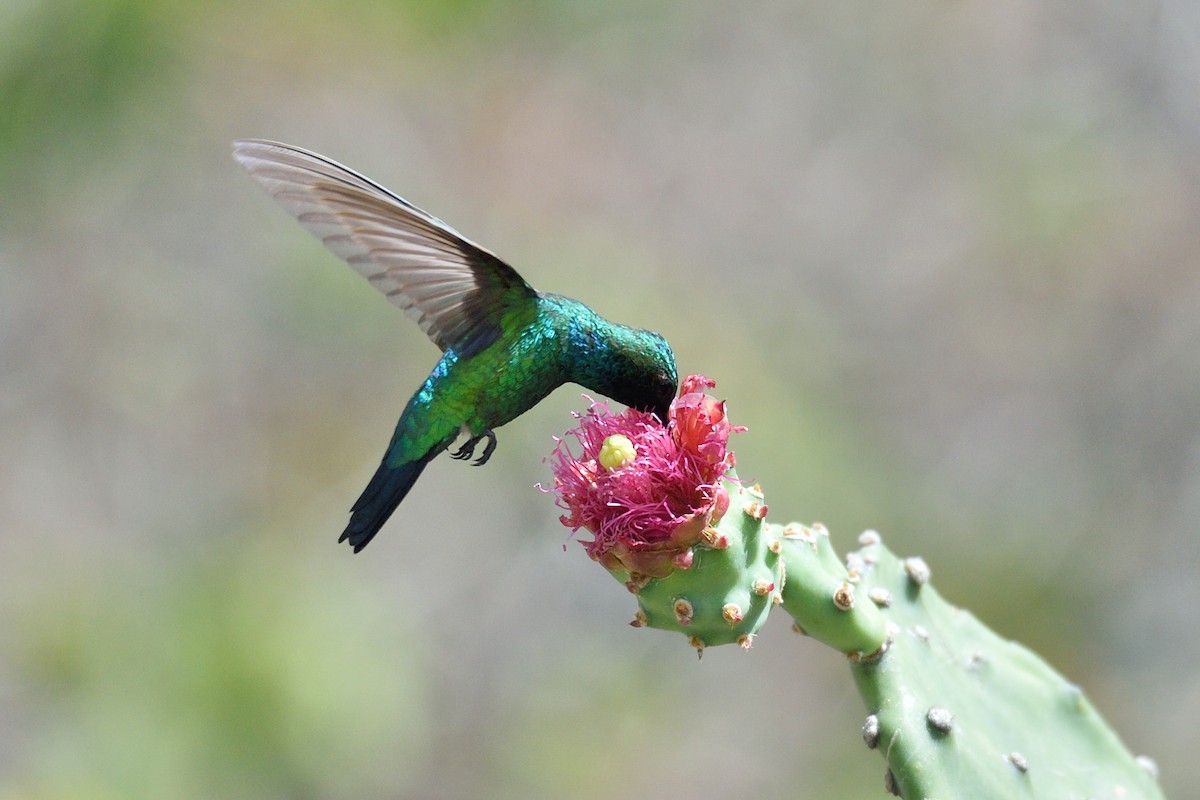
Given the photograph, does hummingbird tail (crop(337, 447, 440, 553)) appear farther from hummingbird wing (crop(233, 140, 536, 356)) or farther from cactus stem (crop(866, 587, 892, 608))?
cactus stem (crop(866, 587, 892, 608))

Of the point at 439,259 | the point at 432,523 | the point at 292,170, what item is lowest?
the point at 292,170

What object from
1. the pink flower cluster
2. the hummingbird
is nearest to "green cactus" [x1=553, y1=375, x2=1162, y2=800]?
the pink flower cluster

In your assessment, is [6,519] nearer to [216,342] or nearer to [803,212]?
[216,342]

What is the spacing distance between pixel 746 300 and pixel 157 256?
3054 mm

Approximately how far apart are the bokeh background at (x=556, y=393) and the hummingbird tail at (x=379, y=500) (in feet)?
8.61

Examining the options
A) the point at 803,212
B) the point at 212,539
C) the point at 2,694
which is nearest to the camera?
the point at 2,694

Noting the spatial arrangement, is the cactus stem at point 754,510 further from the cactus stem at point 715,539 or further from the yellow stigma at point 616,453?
the yellow stigma at point 616,453

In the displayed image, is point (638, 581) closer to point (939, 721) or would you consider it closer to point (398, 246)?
point (939, 721)

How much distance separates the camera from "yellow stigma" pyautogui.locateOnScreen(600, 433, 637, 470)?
180cm

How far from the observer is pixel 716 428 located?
1.80 metres

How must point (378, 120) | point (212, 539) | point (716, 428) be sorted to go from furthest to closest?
point (378, 120), point (212, 539), point (716, 428)

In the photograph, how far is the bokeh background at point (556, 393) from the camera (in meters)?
4.88

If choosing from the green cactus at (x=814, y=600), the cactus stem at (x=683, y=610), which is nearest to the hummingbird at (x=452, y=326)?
the green cactus at (x=814, y=600)

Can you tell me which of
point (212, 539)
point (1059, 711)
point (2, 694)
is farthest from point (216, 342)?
point (1059, 711)
